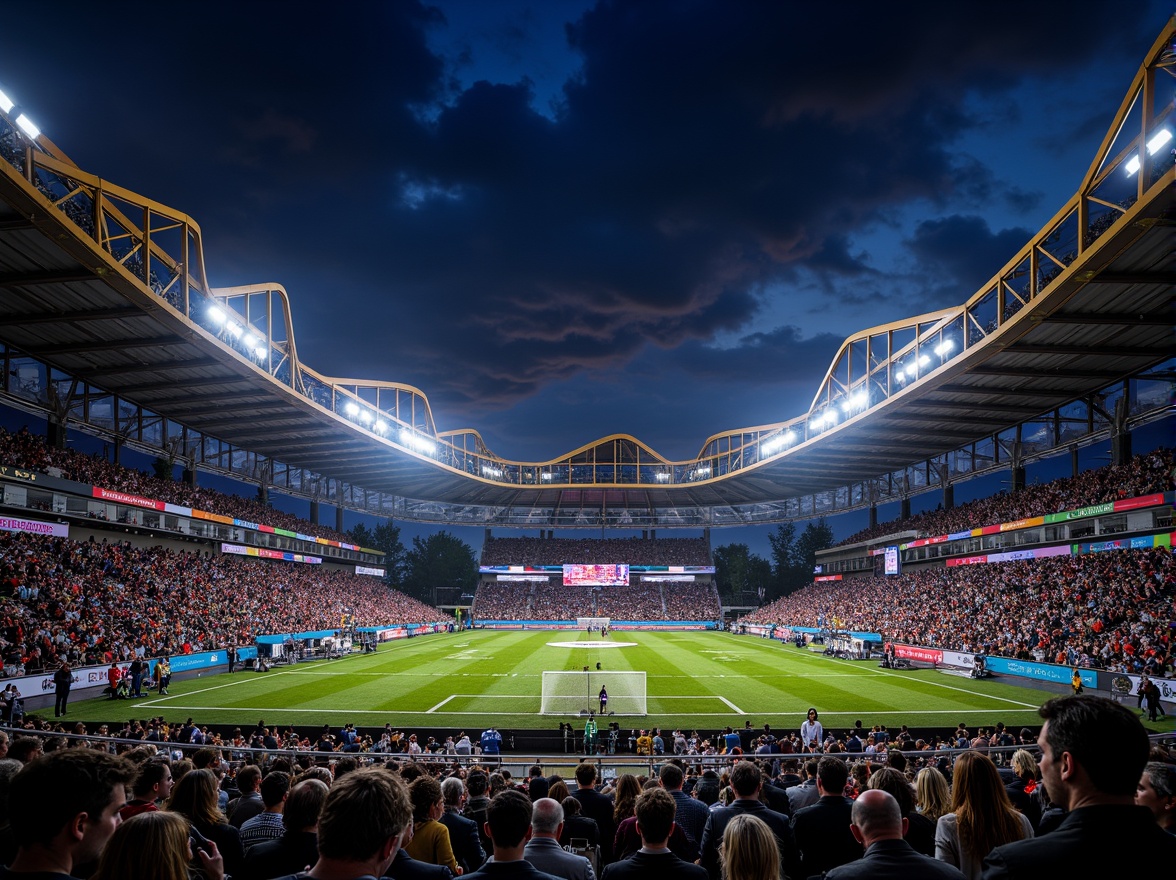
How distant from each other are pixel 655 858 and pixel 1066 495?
41450 millimetres

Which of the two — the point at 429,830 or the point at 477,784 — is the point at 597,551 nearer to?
the point at 477,784

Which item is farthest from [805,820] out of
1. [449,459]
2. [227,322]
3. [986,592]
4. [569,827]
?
[449,459]

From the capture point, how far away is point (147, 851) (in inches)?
113

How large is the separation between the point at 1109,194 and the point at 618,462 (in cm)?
6494

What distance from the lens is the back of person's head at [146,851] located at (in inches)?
111

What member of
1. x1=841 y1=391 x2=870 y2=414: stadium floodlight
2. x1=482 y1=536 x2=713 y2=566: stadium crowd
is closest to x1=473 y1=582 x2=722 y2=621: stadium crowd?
x1=482 y1=536 x2=713 y2=566: stadium crowd

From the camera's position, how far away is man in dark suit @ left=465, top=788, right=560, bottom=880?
3490 mm

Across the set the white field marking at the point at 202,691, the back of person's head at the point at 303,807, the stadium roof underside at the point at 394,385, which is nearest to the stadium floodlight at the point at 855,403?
the stadium roof underside at the point at 394,385

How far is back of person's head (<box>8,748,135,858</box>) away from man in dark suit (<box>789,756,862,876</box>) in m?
4.80

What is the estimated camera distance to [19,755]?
284 inches

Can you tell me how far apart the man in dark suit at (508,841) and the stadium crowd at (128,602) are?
27249 millimetres

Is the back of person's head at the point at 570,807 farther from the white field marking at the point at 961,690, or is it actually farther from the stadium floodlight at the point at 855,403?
the stadium floodlight at the point at 855,403

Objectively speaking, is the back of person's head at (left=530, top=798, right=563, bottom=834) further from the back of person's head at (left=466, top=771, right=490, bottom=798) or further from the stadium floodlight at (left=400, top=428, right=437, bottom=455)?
the stadium floodlight at (left=400, top=428, right=437, bottom=455)

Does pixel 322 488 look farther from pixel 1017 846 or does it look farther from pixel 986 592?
pixel 1017 846
